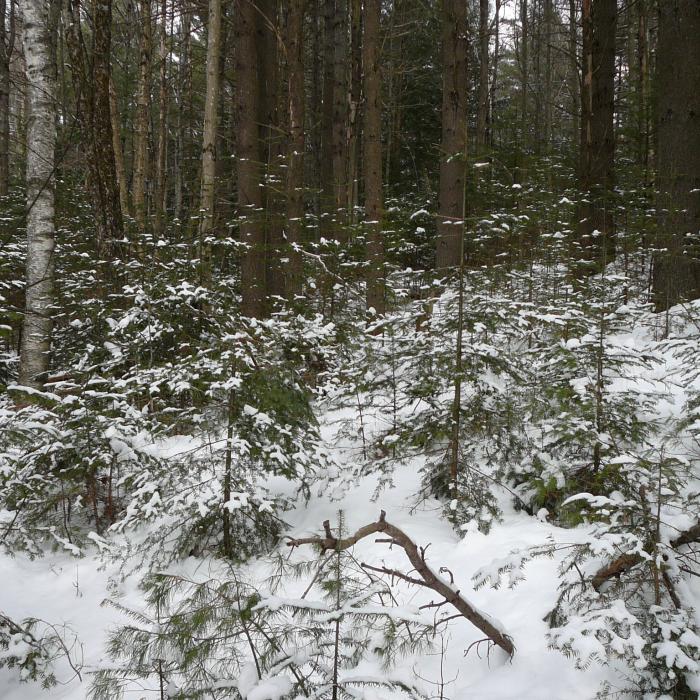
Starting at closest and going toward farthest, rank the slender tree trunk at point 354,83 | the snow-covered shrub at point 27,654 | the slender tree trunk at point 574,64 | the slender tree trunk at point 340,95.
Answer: the snow-covered shrub at point 27,654 < the slender tree trunk at point 574,64 < the slender tree trunk at point 340,95 < the slender tree trunk at point 354,83

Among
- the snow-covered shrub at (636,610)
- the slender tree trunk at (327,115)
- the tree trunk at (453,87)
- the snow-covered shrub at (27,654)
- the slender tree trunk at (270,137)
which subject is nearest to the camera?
the snow-covered shrub at (636,610)

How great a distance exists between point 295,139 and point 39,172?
4.22m

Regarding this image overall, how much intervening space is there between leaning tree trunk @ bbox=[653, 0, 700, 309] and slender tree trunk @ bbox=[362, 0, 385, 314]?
174 inches

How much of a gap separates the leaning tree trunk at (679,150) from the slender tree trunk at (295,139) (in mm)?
5698

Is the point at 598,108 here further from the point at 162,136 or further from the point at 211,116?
the point at 162,136

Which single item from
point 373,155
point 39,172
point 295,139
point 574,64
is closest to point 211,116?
point 295,139

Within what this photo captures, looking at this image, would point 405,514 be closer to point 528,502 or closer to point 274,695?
point 528,502

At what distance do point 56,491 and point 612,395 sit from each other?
16.3 feet

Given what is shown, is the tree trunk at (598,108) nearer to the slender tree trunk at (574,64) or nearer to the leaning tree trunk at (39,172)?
the slender tree trunk at (574,64)

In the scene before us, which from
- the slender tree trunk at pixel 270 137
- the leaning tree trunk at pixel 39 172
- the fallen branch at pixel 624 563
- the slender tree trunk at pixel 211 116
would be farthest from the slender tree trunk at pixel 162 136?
the fallen branch at pixel 624 563

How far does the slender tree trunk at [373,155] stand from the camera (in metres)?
9.27

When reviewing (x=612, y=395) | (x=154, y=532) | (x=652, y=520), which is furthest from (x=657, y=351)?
(x=154, y=532)

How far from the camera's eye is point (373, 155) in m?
9.63

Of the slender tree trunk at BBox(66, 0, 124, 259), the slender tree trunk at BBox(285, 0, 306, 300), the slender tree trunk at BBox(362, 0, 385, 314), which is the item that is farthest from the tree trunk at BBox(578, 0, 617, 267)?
the slender tree trunk at BBox(66, 0, 124, 259)
